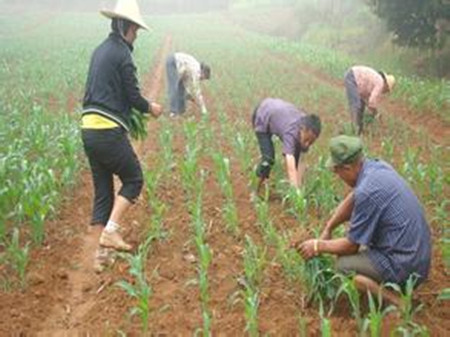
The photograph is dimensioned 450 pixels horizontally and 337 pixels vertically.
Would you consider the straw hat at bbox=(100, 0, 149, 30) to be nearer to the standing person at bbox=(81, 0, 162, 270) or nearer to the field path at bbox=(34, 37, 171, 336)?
the standing person at bbox=(81, 0, 162, 270)

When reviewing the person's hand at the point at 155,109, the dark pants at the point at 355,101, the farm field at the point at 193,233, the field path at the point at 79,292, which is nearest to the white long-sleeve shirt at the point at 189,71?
the farm field at the point at 193,233

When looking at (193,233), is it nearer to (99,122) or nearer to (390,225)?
(99,122)

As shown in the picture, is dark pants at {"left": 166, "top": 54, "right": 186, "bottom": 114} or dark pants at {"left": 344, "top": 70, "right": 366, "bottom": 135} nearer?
dark pants at {"left": 344, "top": 70, "right": 366, "bottom": 135}

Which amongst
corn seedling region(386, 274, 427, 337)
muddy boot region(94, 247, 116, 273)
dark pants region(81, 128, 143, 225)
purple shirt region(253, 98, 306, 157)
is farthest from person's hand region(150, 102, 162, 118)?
corn seedling region(386, 274, 427, 337)

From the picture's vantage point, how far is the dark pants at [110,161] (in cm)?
497

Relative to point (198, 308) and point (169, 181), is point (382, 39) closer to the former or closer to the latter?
point (169, 181)

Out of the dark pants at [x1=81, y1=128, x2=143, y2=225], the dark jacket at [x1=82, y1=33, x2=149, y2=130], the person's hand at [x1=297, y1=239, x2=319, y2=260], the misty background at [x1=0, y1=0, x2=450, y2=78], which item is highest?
the dark jacket at [x1=82, y1=33, x2=149, y2=130]

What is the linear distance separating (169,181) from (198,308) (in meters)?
3.07

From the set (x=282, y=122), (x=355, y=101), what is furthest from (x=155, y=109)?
(x=355, y=101)

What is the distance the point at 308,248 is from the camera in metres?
4.11

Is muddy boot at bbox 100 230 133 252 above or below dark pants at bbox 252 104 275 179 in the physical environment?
below

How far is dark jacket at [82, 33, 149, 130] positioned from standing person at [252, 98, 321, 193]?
155cm

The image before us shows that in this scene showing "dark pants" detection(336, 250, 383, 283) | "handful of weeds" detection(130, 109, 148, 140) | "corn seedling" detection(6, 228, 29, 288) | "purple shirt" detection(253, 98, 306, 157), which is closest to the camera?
"dark pants" detection(336, 250, 383, 283)

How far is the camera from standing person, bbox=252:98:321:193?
221 inches
